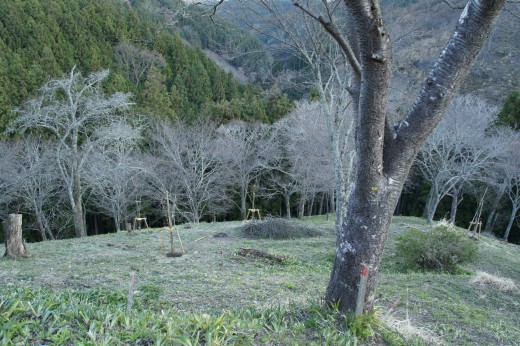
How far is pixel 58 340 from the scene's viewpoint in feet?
7.42

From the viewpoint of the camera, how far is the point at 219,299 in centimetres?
465

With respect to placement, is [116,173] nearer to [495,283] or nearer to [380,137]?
→ [495,283]

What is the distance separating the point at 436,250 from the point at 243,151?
1541 centimetres

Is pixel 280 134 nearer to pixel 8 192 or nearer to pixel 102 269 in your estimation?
pixel 8 192

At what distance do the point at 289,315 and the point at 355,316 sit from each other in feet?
1.89

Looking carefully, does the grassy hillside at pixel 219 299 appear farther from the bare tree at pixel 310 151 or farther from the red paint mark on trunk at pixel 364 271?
the bare tree at pixel 310 151

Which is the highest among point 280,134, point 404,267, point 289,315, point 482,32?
point 280,134

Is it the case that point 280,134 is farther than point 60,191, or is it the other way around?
point 280,134

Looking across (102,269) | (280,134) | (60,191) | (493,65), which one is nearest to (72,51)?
(60,191)

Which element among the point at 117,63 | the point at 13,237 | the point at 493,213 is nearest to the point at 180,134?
the point at 13,237

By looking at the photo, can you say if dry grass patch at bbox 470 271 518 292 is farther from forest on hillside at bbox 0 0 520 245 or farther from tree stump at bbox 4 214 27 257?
tree stump at bbox 4 214 27 257

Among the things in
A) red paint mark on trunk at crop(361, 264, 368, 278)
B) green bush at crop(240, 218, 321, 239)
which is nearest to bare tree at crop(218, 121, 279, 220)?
green bush at crop(240, 218, 321, 239)

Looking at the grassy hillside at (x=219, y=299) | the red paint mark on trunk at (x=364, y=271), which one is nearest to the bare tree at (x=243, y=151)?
the grassy hillside at (x=219, y=299)

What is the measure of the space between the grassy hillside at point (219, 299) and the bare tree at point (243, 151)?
1222cm
